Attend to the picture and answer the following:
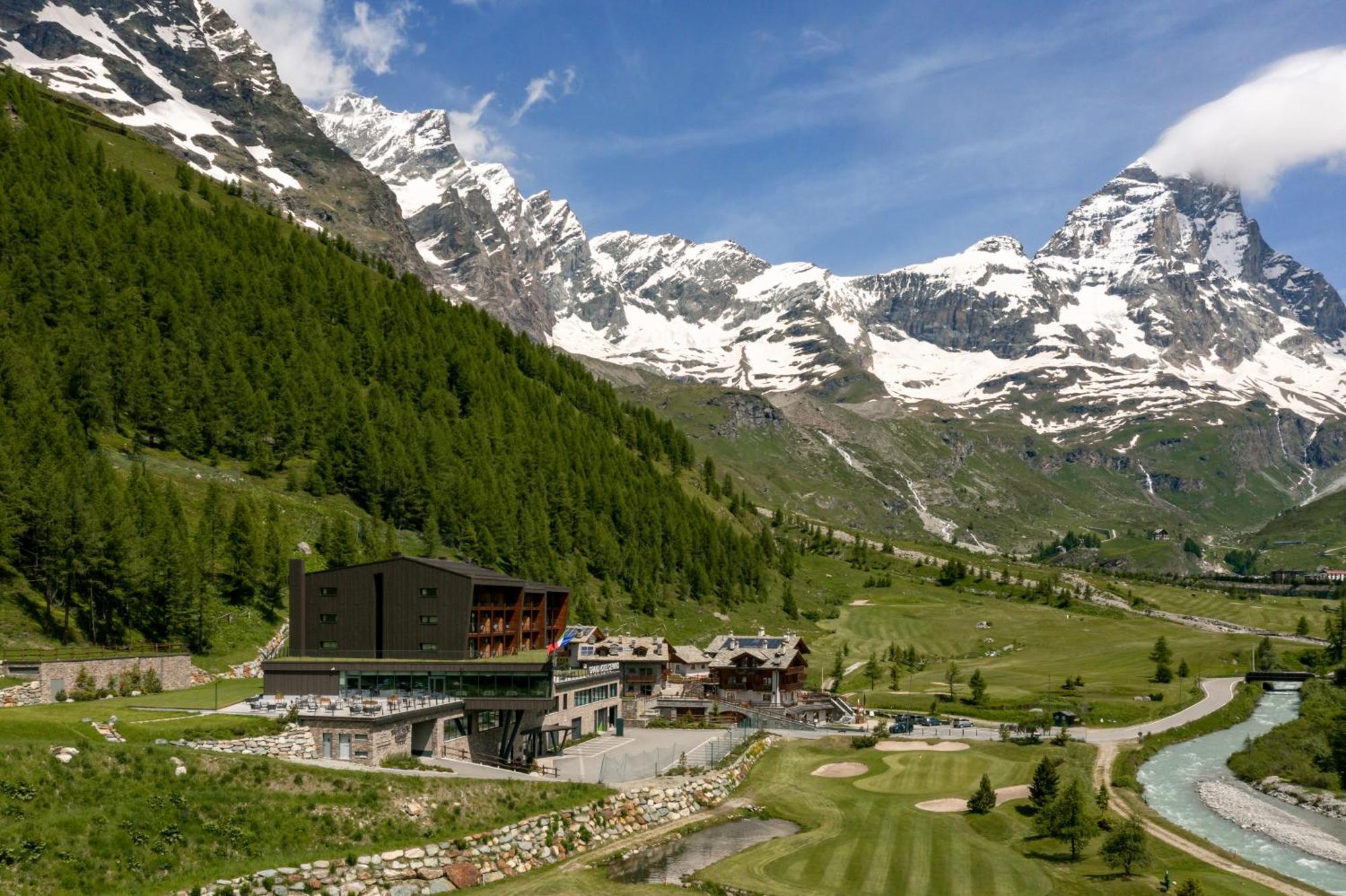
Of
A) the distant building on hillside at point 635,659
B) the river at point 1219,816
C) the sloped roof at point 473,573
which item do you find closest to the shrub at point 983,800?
the river at point 1219,816

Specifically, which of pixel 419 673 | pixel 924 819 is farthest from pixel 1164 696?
pixel 419 673

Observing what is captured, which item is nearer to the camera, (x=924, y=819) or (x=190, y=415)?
(x=924, y=819)

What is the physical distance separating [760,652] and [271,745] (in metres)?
82.0

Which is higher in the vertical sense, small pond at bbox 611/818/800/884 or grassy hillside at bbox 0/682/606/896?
grassy hillside at bbox 0/682/606/896

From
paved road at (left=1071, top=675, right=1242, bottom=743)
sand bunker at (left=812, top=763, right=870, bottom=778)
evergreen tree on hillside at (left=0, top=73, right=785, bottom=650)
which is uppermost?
evergreen tree on hillside at (left=0, top=73, right=785, bottom=650)

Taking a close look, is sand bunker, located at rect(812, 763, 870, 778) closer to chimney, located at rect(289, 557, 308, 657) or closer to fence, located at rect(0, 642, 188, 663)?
chimney, located at rect(289, 557, 308, 657)

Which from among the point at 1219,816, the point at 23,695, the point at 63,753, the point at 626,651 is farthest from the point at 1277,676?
the point at 63,753

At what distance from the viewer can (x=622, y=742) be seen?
9462cm

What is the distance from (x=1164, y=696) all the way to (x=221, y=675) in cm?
11540

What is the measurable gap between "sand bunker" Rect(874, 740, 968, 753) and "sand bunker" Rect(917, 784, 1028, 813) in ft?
49.0

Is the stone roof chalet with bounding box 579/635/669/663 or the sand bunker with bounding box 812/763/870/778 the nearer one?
the sand bunker with bounding box 812/763/870/778

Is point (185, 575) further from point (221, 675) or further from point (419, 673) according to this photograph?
point (419, 673)

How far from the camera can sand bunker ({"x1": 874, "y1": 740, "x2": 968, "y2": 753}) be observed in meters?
97.9

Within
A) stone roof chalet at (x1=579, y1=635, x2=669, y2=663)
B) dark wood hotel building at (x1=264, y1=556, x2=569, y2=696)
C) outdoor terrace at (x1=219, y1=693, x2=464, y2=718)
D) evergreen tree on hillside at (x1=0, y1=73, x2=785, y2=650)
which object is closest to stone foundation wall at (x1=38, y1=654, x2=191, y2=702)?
dark wood hotel building at (x1=264, y1=556, x2=569, y2=696)
